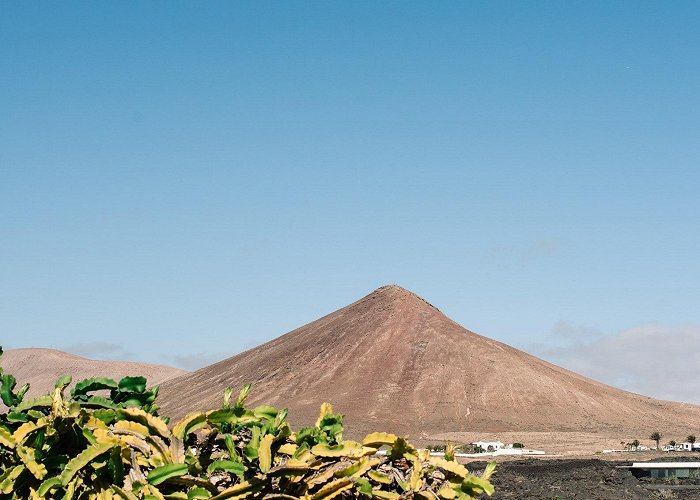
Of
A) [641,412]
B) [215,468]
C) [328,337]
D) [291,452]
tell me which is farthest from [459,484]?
[328,337]

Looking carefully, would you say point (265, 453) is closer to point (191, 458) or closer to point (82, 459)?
point (191, 458)

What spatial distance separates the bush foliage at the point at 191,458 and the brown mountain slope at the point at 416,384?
349 feet

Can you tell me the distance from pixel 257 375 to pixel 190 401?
1062 centimetres

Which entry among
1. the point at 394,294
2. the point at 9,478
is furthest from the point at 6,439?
the point at 394,294

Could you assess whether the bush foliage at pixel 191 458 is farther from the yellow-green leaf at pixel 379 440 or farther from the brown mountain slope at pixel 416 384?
the brown mountain slope at pixel 416 384

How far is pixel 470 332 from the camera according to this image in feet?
523

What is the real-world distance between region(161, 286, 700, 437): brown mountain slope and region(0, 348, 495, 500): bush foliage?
106461 mm

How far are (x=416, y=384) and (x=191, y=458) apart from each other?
431 feet

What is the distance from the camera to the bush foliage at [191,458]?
14.0 feet

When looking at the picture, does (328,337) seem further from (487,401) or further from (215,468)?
(215,468)

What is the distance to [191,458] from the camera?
4277 millimetres

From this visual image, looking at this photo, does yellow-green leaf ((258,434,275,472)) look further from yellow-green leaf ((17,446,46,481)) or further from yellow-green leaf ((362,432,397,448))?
yellow-green leaf ((17,446,46,481))

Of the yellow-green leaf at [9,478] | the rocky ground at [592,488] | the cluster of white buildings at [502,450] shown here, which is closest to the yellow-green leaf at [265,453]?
the yellow-green leaf at [9,478]

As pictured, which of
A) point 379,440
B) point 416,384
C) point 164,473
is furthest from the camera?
point 416,384
